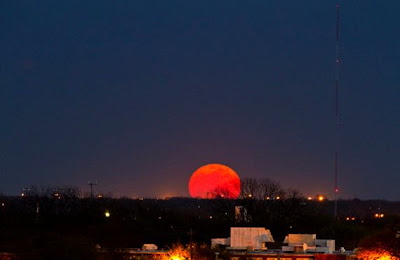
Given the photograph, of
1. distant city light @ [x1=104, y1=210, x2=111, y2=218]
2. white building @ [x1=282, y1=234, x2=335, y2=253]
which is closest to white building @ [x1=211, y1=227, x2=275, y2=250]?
white building @ [x1=282, y1=234, x2=335, y2=253]

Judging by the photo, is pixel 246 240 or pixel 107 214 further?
pixel 107 214

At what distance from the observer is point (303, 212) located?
101812mm

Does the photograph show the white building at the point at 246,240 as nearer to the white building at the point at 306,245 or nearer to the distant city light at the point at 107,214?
the white building at the point at 306,245

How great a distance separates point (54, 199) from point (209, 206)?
19.6 meters

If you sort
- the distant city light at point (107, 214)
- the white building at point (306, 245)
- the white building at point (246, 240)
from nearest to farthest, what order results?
the white building at point (306, 245) → the white building at point (246, 240) → the distant city light at point (107, 214)

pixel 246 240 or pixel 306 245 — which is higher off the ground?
pixel 246 240

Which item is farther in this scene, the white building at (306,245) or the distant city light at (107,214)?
the distant city light at (107,214)

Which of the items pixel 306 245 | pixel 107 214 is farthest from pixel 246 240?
pixel 107 214

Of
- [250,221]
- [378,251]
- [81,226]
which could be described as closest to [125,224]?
[81,226]

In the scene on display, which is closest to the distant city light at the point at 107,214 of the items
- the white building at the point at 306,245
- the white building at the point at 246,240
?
the white building at the point at 246,240

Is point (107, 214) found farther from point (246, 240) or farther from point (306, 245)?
point (306, 245)

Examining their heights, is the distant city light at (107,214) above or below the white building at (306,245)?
above

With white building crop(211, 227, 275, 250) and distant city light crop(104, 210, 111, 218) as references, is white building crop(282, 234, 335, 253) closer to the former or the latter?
white building crop(211, 227, 275, 250)

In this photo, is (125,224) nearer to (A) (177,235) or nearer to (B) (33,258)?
(A) (177,235)
